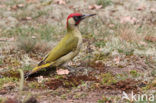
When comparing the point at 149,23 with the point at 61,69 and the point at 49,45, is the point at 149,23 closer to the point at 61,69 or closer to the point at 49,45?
the point at 49,45

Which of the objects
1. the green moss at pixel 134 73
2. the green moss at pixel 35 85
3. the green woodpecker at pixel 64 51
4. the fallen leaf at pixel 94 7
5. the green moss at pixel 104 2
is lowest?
the green moss at pixel 134 73

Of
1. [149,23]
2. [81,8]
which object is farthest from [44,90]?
[81,8]

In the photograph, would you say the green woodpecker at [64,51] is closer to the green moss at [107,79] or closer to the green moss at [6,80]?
the green moss at [6,80]

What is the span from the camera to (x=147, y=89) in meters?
Answer: 3.89

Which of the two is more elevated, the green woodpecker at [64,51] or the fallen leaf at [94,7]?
the fallen leaf at [94,7]

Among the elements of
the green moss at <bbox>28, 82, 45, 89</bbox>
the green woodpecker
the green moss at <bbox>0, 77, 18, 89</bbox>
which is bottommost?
the green moss at <bbox>28, 82, 45, 89</bbox>

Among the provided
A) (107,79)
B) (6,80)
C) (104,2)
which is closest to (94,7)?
(104,2)

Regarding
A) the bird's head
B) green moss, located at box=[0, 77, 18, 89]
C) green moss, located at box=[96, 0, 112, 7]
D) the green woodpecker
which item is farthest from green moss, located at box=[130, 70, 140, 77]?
green moss, located at box=[96, 0, 112, 7]

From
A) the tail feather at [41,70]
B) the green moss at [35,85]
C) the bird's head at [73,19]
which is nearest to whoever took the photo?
the green moss at [35,85]

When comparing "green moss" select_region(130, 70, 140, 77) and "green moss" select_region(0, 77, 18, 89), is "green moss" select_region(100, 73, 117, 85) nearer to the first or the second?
"green moss" select_region(130, 70, 140, 77)

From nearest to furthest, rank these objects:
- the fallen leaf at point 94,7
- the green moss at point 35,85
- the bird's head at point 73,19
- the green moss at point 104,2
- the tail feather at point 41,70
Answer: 1. the green moss at point 35,85
2. the tail feather at point 41,70
3. the bird's head at point 73,19
4. the fallen leaf at point 94,7
5. the green moss at point 104,2

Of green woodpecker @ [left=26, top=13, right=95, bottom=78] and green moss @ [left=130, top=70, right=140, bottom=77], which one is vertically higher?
green woodpecker @ [left=26, top=13, right=95, bottom=78]

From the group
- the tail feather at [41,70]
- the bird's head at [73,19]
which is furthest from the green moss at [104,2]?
the tail feather at [41,70]

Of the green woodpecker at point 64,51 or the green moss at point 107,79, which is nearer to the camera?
the green moss at point 107,79
